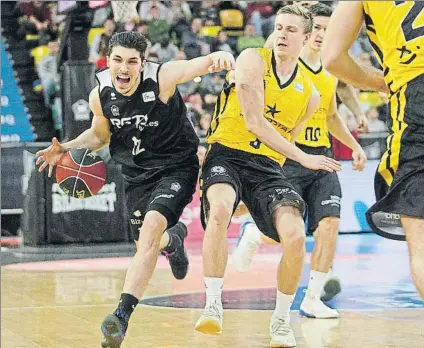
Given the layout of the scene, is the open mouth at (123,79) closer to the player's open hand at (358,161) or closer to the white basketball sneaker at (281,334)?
the white basketball sneaker at (281,334)

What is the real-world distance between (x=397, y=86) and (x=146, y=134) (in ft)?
8.60

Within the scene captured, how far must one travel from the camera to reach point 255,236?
8844 mm

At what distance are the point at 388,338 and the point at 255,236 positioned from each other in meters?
2.46

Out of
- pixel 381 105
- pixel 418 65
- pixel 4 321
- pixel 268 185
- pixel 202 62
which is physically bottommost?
pixel 381 105

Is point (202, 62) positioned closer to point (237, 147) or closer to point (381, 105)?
point (237, 147)

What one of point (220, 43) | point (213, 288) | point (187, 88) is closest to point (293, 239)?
point (213, 288)

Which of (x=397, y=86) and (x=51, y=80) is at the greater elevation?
(x=397, y=86)

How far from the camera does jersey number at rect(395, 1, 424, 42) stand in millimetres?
4488

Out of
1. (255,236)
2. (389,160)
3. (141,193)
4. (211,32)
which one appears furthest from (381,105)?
(389,160)

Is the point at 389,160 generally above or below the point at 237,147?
above

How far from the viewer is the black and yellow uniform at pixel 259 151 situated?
21.0 feet

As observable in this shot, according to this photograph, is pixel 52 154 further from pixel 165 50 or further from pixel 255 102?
pixel 165 50

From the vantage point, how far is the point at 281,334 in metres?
6.32

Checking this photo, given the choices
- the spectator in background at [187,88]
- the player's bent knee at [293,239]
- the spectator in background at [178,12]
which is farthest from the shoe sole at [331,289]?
the spectator in background at [178,12]
